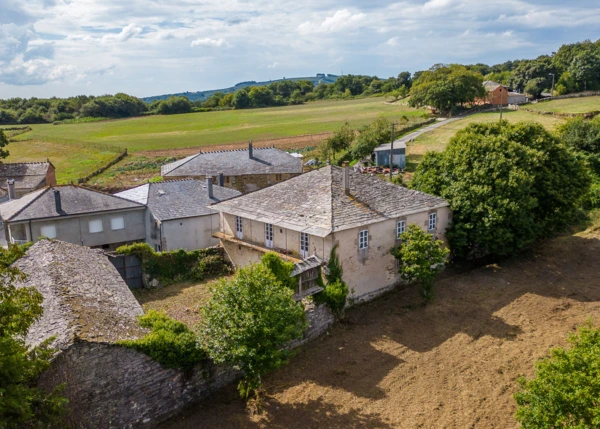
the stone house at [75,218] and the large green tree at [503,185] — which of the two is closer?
the large green tree at [503,185]

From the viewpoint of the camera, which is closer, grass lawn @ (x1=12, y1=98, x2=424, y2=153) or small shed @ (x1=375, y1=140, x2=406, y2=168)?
small shed @ (x1=375, y1=140, x2=406, y2=168)

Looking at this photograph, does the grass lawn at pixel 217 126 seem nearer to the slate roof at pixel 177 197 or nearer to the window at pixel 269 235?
the slate roof at pixel 177 197

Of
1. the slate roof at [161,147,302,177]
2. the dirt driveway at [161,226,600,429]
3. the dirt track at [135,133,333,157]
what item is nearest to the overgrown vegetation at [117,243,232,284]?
the dirt driveway at [161,226,600,429]

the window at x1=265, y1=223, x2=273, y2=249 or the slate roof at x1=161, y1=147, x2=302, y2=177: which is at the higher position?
the slate roof at x1=161, y1=147, x2=302, y2=177

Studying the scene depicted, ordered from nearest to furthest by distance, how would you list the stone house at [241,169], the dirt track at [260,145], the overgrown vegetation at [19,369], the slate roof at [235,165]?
the overgrown vegetation at [19,369], the stone house at [241,169], the slate roof at [235,165], the dirt track at [260,145]

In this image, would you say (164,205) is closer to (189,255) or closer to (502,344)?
(189,255)

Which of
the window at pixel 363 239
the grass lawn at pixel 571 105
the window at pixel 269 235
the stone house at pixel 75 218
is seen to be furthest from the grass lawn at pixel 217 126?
the window at pixel 363 239

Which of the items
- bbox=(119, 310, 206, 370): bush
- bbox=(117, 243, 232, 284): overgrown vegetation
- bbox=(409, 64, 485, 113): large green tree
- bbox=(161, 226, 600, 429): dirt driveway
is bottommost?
bbox=(161, 226, 600, 429): dirt driveway

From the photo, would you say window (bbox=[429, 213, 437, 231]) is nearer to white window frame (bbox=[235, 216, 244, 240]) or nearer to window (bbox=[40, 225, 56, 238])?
white window frame (bbox=[235, 216, 244, 240])
